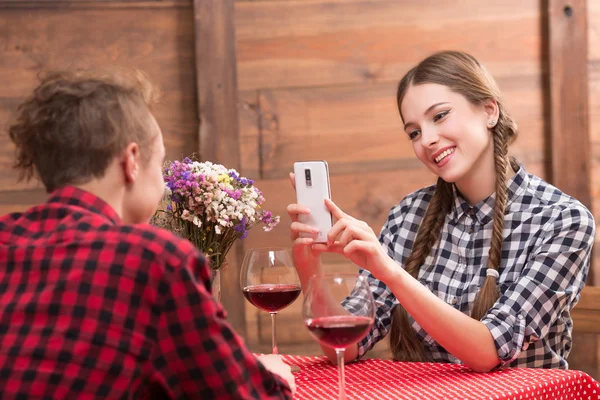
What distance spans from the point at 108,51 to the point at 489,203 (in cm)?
203

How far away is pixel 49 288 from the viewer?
96 cm

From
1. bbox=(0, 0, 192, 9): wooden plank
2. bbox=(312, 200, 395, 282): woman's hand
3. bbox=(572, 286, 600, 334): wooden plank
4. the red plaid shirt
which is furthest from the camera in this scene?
bbox=(0, 0, 192, 9): wooden plank

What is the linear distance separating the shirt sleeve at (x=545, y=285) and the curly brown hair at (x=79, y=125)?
2.85 feet

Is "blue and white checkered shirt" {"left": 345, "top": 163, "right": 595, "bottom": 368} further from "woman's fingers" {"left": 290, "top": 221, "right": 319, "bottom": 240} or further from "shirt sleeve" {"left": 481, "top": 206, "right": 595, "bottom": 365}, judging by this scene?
"woman's fingers" {"left": 290, "top": 221, "right": 319, "bottom": 240}

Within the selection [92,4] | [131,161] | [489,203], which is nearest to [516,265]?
[489,203]

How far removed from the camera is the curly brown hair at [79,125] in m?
1.06

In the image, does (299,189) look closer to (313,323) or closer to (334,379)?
(334,379)

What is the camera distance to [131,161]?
3.57ft

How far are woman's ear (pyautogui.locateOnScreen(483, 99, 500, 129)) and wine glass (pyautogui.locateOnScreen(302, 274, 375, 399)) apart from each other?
37.4 inches

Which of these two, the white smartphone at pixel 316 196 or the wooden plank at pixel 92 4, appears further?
the wooden plank at pixel 92 4

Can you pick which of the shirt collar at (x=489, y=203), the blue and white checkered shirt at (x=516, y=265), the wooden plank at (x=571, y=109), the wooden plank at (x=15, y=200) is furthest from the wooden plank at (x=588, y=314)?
the wooden plank at (x=15, y=200)

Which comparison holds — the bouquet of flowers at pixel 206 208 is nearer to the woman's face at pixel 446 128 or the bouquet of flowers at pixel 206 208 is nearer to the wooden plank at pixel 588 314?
the woman's face at pixel 446 128

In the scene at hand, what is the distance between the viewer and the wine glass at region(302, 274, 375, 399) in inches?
44.4

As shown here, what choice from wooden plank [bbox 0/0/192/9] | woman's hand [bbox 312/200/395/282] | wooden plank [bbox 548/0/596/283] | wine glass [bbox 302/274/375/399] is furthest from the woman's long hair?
wooden plank [bbox 0/0/192/9]
